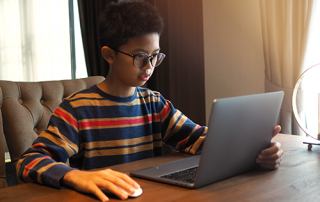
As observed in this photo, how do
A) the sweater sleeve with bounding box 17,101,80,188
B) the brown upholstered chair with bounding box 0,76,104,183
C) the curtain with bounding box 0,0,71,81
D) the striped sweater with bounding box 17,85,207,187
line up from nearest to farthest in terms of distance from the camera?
the sweater sleeve with bounding box 17,101,80,188
the striped sweater with bounding box 17,85,207,187
the brown upholstered chair with bounding box 0,76,104,183
the curtain with bounding box 0,0,71,81

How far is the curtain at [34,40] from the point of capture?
3098 mm

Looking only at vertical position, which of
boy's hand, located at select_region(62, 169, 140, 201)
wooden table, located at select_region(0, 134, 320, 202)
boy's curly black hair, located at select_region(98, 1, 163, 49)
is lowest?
wooden table, located at select_region(0, 134, 320, 202)

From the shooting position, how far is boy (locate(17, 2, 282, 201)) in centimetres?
107

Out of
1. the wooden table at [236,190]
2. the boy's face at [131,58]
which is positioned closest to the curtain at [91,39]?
the boy's face at [131,58]

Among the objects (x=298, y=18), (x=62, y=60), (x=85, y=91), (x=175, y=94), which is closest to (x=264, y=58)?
(x=298, y=18)

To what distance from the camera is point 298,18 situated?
1901mm

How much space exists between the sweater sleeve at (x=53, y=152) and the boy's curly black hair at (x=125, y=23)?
290 mm

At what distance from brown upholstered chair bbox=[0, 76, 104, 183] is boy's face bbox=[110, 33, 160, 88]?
44cm

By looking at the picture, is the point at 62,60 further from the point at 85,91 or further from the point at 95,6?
the point at 85,91

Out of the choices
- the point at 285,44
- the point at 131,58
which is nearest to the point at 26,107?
the point at 131,58

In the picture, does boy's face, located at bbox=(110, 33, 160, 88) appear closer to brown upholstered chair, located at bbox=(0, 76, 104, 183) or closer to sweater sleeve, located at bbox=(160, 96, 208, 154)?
sweater sleeve, located at bbox=(160, 96, 208, 154)

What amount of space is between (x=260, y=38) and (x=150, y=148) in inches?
55.8

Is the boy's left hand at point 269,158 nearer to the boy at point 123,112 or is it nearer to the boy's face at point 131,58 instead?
the boy at point 123,112

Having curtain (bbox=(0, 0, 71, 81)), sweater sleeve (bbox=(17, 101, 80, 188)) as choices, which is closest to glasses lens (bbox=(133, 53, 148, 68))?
sweater sleeve (bbox=(17, 101, 80, 188))
